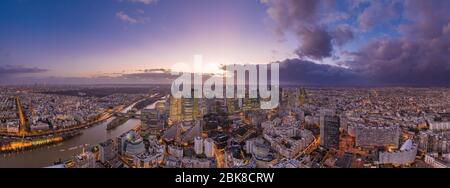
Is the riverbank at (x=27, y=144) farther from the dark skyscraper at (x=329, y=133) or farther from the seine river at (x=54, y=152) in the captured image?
the dark skyscraper at (x=329, y=133)

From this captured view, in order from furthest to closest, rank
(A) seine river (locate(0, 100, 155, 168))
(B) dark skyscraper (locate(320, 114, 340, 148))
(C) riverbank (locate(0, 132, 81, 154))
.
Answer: (B) dark skyscraper (locate(320, 114, 340, 148)) → (C) riverbank (locate(0, 132, 81, 154)) → (A) seine river (locate(0, 100, 155, 168))

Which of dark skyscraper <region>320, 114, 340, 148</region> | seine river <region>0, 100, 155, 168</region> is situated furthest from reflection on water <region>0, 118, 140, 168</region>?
dark skyscraper <region>320, 114, 340, 148</region>

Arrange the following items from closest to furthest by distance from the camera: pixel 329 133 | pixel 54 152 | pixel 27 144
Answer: pixel 54 152, pixel 27 144, pixel 329 133

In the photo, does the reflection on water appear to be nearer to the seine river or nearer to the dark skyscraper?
the seine river

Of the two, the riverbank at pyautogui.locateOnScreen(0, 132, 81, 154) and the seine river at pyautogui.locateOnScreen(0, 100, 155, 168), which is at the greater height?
the riverbank at pyautogui.locateOnScreen(0, 132, 81, 154)

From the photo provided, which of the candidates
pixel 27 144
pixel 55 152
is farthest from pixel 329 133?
pixel 27 144

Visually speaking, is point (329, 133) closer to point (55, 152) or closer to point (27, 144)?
point (55, 152)
